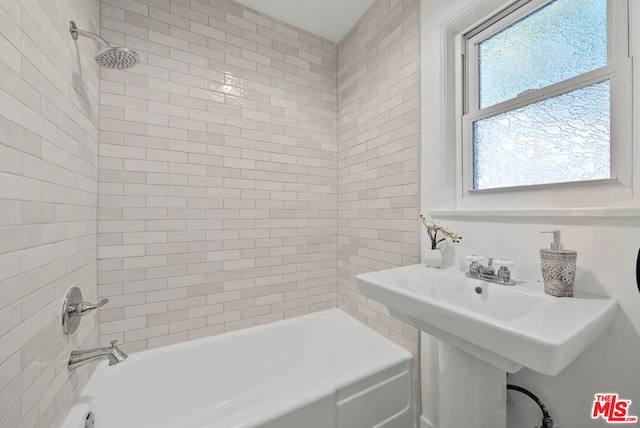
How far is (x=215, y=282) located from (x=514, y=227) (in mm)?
1698

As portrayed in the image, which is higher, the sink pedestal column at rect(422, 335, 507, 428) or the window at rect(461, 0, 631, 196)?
the window at rect(461, 0, 631, 196)

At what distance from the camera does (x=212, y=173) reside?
1699 mm

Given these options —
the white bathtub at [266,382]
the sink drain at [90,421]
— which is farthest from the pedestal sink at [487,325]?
the sink drain at [90,421]

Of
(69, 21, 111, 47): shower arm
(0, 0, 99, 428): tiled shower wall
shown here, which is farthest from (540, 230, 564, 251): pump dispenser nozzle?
(69, 21, 111, 47): shower arm

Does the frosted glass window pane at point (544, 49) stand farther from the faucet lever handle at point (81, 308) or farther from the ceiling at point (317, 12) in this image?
the faucet lever handle at point (81, 308)

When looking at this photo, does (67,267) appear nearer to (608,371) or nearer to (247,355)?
(247,355)

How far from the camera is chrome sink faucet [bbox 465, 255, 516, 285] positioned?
1045mm

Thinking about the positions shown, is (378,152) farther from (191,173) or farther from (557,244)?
(191,173)

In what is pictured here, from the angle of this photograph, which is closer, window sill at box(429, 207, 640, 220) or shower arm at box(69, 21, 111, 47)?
window sill at box(429, 207, 640, 220)

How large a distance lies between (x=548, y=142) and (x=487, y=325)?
930 mm

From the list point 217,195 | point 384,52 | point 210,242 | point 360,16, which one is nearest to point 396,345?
point 210,242

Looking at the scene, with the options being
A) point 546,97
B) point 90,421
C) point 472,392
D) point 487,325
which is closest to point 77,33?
point 90,421

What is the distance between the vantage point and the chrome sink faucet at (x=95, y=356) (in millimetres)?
1023

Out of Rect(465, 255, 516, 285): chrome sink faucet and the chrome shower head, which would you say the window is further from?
the chrome shower head
